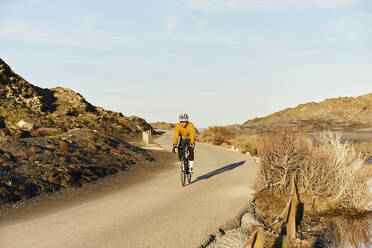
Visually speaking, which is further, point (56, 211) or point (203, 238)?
point (56, 211)

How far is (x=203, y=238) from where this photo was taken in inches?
265

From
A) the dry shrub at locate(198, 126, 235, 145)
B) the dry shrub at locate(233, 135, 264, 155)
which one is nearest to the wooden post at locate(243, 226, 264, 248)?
the dry shrub at locate(233, 135, 264, 155)

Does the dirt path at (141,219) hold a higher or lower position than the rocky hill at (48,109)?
lower

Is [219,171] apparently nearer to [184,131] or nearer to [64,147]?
[184,131]

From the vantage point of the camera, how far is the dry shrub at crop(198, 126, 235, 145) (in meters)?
32.1

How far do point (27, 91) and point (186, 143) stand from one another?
33189mm

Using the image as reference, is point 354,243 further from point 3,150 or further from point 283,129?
point 3,150

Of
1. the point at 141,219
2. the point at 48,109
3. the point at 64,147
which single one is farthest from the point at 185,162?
the point at 48,109

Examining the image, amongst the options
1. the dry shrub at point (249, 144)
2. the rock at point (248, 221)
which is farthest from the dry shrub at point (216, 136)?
the rock at point (248, 221)

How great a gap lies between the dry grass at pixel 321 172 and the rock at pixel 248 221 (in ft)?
7.01

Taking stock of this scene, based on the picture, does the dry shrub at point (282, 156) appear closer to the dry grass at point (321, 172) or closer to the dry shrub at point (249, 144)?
the dry grass at point (321, 172)

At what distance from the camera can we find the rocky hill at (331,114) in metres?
63.3

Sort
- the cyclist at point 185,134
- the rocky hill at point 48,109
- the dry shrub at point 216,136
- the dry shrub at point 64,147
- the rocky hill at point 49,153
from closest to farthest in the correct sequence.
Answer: the rocky hill at point 49,153, the cyclist at point 185,134, the dry shrub at point 64,147, the dry shrub at point 216,136, the rocky hill at point 48,109

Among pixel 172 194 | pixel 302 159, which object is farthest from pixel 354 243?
pixel 172 194
